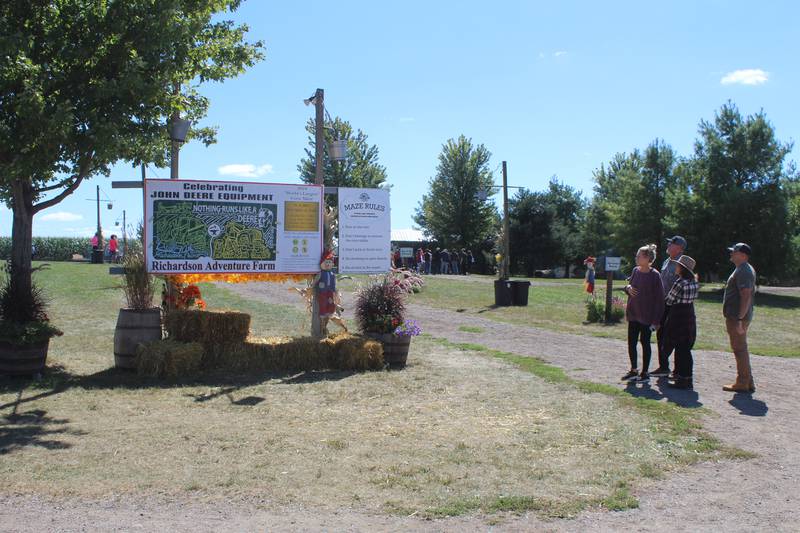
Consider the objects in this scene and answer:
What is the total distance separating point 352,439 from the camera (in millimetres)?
6594

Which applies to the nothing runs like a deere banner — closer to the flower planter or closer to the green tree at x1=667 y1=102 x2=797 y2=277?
the flower planter

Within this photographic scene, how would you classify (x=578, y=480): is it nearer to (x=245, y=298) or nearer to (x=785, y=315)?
(x=245, y=298)

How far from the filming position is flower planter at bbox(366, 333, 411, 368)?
10844 mm

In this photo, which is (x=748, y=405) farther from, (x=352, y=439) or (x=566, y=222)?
(x=566, y=222)

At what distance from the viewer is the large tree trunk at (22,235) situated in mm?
9381

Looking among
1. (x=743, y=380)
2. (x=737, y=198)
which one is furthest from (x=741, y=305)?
(x=737, y=198)

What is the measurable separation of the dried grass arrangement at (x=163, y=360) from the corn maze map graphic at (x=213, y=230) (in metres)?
1.49

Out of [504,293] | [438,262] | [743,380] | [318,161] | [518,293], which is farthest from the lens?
[438,262]

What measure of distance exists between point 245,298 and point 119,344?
1203 centimetres

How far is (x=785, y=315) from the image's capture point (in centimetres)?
2302

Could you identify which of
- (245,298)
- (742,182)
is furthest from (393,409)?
(742,182)

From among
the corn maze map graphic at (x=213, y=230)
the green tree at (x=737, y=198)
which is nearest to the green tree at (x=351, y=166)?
the green tree at (x=737, y=198)

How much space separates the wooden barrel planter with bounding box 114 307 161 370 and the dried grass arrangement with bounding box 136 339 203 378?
9.0 inches

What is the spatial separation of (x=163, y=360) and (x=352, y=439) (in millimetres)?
4046
